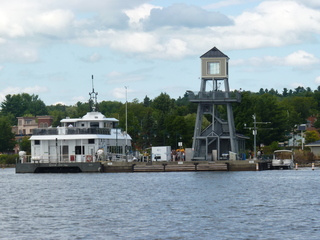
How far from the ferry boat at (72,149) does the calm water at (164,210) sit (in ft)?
56.2

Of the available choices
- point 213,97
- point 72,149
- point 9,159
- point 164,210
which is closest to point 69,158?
point 72,149

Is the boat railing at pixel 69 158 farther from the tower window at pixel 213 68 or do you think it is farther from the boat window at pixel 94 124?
the tower window at pixel 213 68

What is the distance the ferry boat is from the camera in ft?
293

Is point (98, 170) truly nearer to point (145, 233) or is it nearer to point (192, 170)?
point (192, 170)

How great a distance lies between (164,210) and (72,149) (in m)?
47.4

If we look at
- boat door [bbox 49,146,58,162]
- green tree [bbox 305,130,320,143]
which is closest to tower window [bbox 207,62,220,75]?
boat door [bbox 49,146,58,162]

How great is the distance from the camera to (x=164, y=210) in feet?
151

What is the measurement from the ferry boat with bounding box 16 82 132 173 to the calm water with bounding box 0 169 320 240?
17.1 metres

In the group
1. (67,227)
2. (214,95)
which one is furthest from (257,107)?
(67,227)

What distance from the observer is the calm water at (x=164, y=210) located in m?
36.7

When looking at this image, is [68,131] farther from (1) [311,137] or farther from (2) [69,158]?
(1) [311,137]

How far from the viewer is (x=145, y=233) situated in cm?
3644

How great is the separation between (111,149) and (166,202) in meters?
45.5

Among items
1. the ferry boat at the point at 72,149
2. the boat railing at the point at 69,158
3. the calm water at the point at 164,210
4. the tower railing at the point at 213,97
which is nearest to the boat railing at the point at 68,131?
the ferry boat at the point at 72,149
